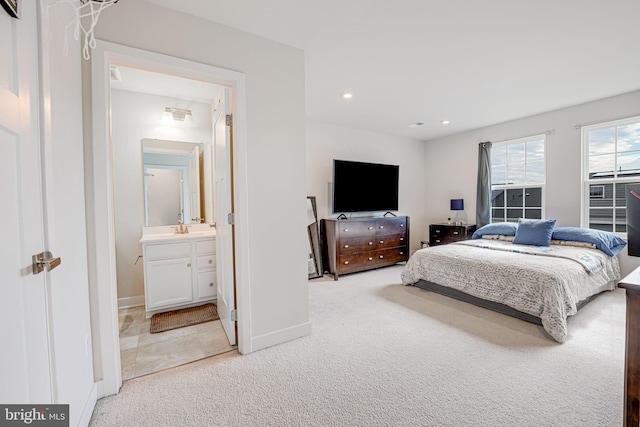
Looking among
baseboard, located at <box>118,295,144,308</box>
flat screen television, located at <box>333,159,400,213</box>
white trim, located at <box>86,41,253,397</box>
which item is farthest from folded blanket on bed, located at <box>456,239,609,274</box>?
baseboard, located at <box>118,295,144,308</box>

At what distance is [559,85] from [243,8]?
146 inches

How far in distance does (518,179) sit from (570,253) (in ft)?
6.79

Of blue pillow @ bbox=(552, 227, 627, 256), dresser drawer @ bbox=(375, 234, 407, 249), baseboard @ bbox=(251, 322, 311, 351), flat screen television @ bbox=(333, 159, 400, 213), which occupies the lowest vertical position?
baseboard @ bbox=(251, 322, 311, 351)

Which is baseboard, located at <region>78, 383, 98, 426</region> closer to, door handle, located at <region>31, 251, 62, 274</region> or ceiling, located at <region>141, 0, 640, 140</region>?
door handle, located at <region>31, 251, 62, 274</region>

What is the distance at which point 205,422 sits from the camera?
4.91 feet

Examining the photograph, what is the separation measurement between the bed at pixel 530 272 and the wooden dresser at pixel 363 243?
0.91 meters

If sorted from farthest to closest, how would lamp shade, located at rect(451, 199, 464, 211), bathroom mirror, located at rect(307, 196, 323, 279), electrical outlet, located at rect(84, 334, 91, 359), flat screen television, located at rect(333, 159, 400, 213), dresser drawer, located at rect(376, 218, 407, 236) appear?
lamp shade, located at rect(451, 199, 464, 211), dresser drawer, located at rect(376, 218, 407, 236), flat screen television, located at rect(333, 159, 400, 213), bathroom mirror, located at rect(307, 196, 323, 279), electrical outlet, located at rect(84, 334, 91, 359)

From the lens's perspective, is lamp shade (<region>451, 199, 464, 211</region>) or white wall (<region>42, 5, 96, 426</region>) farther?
lamp shade (<region>451, 199, 464, 211</region>)

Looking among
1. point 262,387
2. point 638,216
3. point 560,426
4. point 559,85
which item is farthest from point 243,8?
point 559,85

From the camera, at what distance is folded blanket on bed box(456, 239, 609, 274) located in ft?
9.65

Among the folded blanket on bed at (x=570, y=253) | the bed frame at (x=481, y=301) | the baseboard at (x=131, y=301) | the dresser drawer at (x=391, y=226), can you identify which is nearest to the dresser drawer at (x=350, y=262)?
the dresser drawer at (x=391, y=226)

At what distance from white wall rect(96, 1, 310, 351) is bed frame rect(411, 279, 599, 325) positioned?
1.96 m

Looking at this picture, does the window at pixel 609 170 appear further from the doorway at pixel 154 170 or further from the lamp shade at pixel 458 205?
the doorway at pixel 154 170

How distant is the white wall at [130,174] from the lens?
10.3 feet
